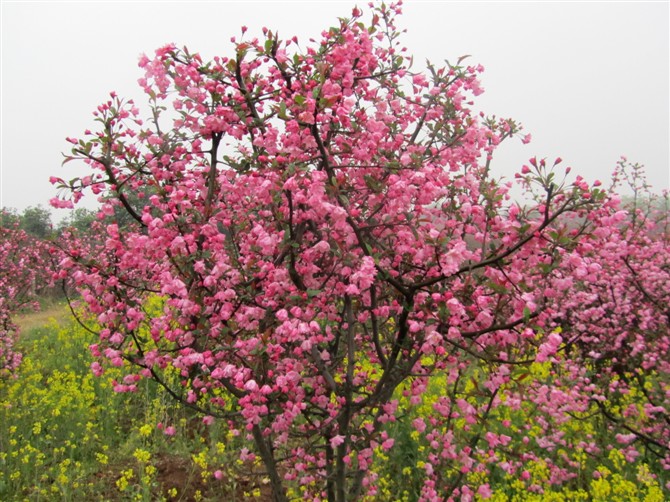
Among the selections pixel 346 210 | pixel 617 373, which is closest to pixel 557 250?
pixel 346 210

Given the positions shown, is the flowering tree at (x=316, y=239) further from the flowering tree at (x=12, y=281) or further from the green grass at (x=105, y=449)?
the flowering tree at (x=12, y=281)

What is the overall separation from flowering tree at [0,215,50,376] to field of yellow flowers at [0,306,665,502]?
0.47 meters

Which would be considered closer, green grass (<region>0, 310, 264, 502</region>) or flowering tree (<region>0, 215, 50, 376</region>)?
green grass (<region>0, 310, 264, 502</region>)

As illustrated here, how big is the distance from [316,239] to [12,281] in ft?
32.0

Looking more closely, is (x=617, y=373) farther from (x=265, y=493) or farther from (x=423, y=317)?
(x=423, y=317)

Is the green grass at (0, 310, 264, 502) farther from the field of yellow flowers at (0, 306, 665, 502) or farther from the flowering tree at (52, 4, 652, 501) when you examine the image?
the flowering tree at (52, 4, 652, 501)

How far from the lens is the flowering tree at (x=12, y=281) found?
6.63m

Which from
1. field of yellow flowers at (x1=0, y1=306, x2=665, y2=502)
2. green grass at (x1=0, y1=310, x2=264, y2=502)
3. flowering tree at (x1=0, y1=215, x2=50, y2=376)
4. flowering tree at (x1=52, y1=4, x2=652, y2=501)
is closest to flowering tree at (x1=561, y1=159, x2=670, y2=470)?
field of yellow flowers at (x1=0, y1=306, x2=665, y2=502)

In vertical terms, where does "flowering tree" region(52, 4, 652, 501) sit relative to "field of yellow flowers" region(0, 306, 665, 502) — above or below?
above

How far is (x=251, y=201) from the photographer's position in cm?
297

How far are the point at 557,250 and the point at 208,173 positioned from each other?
1.92 metres

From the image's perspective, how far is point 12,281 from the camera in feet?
32.6

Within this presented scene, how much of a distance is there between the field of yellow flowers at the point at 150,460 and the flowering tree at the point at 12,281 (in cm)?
47

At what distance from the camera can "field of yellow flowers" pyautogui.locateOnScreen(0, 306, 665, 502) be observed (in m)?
4.05
